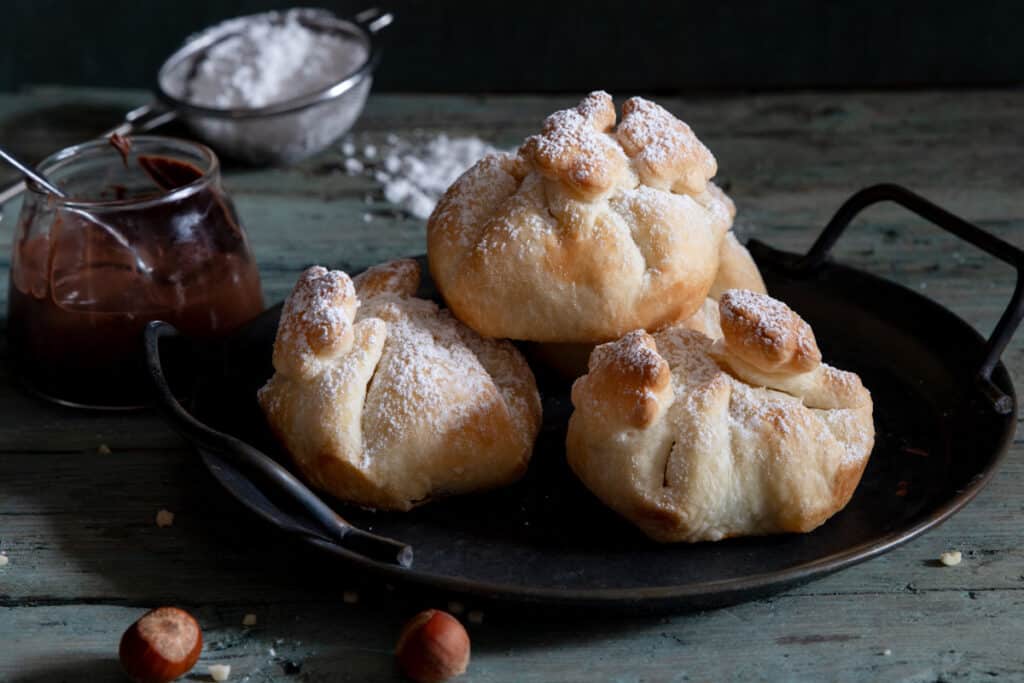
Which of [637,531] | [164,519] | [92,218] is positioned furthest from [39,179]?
[637,531]

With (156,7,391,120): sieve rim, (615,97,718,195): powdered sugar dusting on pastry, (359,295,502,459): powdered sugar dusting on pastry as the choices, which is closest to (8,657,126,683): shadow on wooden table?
(359,295,502,459): powdered sugar dusting on pastry

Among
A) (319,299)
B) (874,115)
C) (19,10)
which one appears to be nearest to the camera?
(319,299)

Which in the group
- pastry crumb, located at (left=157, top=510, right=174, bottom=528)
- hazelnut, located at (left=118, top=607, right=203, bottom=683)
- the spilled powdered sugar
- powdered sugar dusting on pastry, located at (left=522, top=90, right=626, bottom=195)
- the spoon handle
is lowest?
the spilled powdered sugar

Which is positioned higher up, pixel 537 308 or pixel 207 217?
pixel 537 308

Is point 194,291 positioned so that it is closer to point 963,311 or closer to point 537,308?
point 537,308

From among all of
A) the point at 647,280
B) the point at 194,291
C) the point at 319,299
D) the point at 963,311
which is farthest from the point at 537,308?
the point at 963,311

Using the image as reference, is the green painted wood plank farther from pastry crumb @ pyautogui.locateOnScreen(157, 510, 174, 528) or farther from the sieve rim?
the sieve rim
